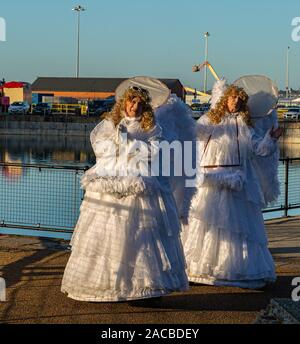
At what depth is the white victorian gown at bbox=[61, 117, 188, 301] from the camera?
6.29 meters

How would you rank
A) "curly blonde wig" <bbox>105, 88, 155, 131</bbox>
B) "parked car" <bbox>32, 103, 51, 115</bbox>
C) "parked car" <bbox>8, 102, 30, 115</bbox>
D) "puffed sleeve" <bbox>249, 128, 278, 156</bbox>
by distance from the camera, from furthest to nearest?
"parked car" <bbox>8, 102, 30, 115</bbox>, "parked car" <bbox>32, 103, 51, 115</bbox>, "puffed sleeve" <bbox>249, 128, 278, 156</bbox>, "curly blonde wig" <bbox>105, 88, 155, 131</bbox>

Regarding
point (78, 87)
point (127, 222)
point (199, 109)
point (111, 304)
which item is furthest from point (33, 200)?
point (78, 87)

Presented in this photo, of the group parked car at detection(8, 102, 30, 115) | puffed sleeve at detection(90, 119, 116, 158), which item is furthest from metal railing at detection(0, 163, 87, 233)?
parked car at detection(8, 102, 30, 115)

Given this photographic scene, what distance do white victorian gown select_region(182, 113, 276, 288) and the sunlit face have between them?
6cm

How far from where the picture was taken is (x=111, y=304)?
21.2ft

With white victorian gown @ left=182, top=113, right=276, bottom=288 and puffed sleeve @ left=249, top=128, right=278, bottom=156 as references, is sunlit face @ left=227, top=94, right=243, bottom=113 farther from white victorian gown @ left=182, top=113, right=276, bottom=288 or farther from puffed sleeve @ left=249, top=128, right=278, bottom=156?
puffed sleeve @ left=249, top=128, right=278, bottom=156

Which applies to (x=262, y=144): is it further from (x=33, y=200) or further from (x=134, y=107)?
(x=33, y=200)

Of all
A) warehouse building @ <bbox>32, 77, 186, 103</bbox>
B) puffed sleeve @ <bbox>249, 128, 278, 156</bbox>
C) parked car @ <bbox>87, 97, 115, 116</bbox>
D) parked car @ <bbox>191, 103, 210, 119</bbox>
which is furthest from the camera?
warehouse building @ <bbox>32, 77, 186, 103</bbox>

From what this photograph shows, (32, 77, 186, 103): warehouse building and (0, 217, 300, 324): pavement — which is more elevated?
(32, 77, 186, 103): warehouse building

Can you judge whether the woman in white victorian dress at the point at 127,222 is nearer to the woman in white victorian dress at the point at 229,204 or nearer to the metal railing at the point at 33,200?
the woman in white victorian dress at the point at 229,204

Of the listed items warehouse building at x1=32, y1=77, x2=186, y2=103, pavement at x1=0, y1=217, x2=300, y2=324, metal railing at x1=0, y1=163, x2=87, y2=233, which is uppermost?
warehouse building at x1=32, y1=77, x2=186, y2=103

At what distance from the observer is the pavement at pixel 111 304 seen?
608 centimetres

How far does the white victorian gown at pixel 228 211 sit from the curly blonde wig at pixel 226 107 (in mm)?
51

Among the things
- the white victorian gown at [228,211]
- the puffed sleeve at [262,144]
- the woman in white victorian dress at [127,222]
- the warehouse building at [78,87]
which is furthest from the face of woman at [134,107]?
the warehouse building at [78,87]
